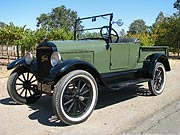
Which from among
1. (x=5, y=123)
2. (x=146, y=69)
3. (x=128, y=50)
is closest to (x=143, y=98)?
(x=146, y=69)

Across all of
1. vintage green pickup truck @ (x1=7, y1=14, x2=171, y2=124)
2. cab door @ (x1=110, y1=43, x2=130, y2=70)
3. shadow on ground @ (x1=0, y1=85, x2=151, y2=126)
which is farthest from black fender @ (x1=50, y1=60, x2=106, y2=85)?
cab door @ (x1=110, y1=43, x2=130, y2=70)

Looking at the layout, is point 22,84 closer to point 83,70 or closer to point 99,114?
point 83,70

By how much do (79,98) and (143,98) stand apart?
2295mm

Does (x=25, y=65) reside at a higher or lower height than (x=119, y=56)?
lower

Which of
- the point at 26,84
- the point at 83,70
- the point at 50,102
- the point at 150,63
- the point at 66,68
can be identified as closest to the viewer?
the point at 66,68

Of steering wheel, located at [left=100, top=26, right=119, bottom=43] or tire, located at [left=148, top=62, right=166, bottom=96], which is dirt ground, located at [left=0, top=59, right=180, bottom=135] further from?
steering wheel, located at [left=100, top=26, right=119, bottom=43]

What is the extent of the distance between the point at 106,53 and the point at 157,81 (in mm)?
2003

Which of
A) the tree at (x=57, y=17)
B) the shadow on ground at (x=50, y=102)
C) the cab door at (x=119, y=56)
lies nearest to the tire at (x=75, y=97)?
the shadow on ground at (x=50, y=102)

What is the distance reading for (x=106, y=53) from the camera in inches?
217

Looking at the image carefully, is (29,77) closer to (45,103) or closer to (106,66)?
(45,103)

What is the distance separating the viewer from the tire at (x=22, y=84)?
18.1 ft

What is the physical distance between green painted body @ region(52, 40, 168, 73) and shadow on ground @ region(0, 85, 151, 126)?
734 millimetres

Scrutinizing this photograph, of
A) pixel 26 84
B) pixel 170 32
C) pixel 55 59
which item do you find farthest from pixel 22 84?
pixel 170 32

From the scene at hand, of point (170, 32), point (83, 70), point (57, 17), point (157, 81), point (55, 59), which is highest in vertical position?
point (57, 17)
